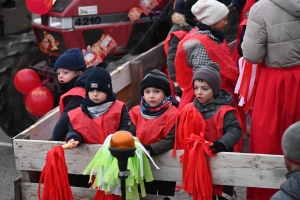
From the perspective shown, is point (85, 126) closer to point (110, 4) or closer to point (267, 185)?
point (267, 185)

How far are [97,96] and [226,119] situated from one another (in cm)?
93

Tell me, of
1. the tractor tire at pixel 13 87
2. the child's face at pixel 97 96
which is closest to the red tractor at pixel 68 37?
the tractor tire at pixel 13 87

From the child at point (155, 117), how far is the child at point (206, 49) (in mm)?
779

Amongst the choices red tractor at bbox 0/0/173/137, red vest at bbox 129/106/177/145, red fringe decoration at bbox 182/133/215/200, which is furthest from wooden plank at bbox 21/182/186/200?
red tractor at bbox 0/0/173/137

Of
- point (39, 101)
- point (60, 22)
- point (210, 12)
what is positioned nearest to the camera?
point (210, 12)

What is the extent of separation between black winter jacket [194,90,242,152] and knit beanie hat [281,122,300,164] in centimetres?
105

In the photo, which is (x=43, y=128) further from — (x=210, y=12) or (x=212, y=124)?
(x=210, y=12)

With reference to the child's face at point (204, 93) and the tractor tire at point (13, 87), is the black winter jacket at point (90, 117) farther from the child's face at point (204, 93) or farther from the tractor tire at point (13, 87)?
the tractor tire at point (13, 87)

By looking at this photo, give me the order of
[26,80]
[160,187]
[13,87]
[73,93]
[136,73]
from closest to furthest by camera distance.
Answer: [160,187]
[73,93]
[136,73]
[26,80]
[13,87]

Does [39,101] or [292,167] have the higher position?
[292,167]

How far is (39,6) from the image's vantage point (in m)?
7.50

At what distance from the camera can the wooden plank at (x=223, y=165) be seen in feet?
14.7

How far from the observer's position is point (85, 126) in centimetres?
497

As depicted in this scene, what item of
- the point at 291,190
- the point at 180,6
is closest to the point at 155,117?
the point at 291,190
